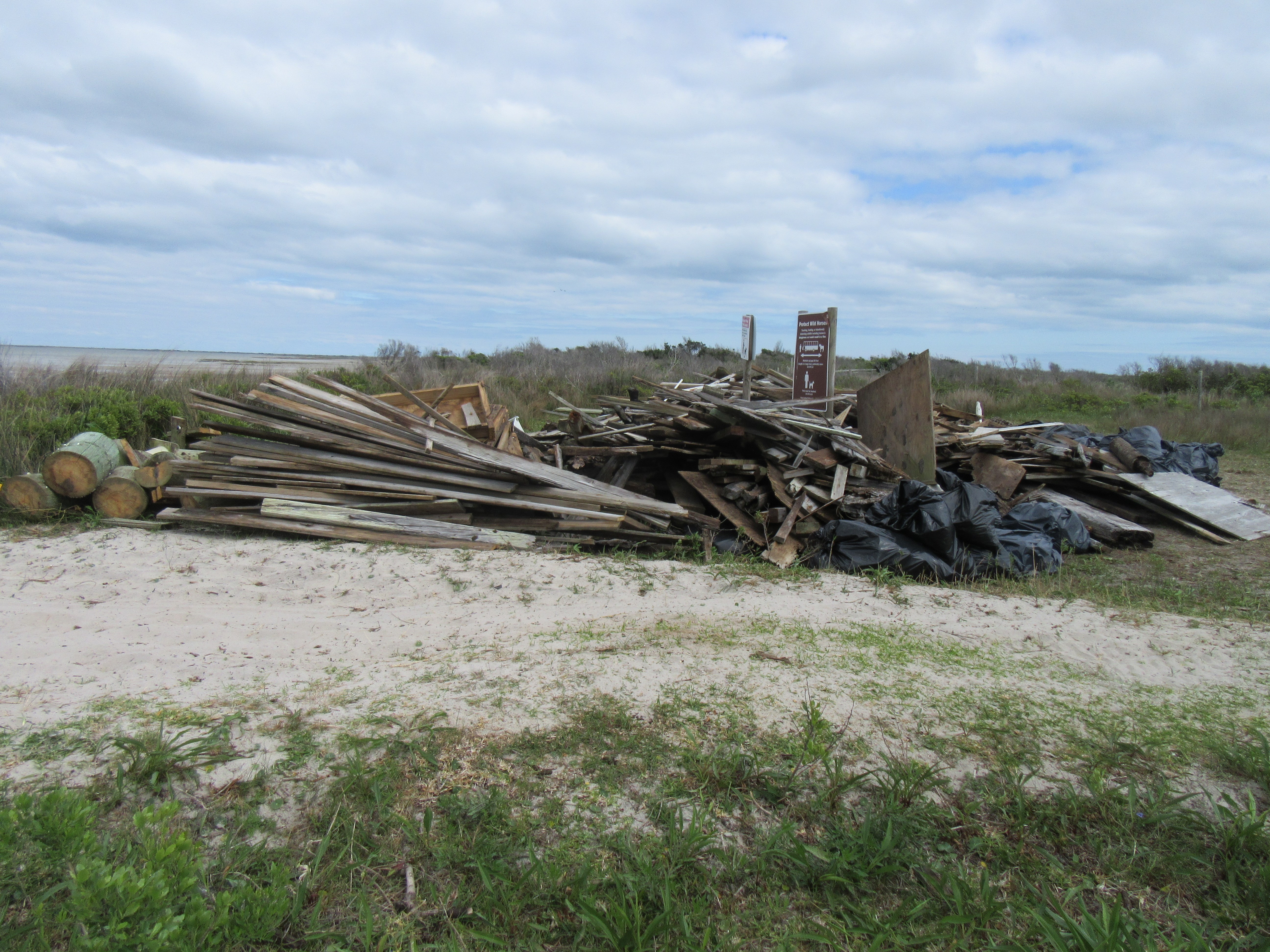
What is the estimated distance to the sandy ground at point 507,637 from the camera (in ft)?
12.0

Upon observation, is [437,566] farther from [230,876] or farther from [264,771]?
[230,876]

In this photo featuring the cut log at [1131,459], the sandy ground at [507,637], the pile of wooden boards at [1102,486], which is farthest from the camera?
the cut log at [1131,459]

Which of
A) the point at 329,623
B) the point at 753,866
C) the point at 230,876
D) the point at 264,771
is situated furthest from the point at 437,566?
the point at 753,866

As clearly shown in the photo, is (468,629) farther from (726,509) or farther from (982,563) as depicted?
(982,563)

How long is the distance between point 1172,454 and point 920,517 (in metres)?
6.90

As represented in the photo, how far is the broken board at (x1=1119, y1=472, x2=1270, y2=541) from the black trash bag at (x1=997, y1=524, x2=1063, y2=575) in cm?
293

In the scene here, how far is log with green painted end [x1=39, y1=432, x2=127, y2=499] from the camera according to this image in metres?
7.05

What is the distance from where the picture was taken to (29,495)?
7148 mm

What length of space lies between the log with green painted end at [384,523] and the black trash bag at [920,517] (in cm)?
356

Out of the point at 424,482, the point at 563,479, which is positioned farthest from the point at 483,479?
the point at 563,479

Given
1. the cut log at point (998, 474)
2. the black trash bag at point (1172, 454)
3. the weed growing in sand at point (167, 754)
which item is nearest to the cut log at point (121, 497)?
the weed growing in sand at point (167, 754)

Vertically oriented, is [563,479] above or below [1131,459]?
below

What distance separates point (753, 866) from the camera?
251 centimetres

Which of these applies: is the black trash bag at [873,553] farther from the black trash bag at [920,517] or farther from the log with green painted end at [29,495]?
the log with green painted end at [29,495]
